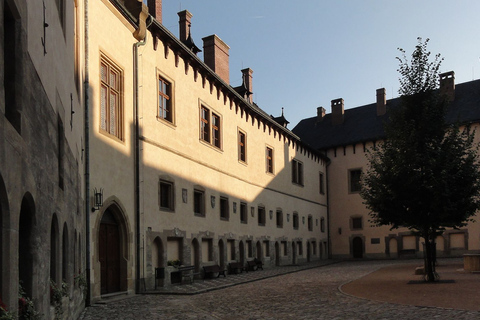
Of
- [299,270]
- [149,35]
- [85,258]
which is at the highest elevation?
[149,35]

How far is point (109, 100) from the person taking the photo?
54.0ft

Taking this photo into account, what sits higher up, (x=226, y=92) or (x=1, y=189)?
(x=226, y=92)

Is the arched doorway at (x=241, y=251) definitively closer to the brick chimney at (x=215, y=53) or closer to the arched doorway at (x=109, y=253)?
the brick chimney at (x=215, y=53)

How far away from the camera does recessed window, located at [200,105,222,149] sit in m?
23.7

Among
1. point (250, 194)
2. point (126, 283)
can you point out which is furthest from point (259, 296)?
point (250, 194)

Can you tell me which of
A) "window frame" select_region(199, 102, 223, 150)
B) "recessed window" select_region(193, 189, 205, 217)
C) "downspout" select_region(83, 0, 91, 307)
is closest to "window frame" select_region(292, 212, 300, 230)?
"window frame" select_region(199, 102, 223, 150)

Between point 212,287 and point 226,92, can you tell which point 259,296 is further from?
point 226,92

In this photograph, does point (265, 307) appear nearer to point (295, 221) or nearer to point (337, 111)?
point (295, 221)

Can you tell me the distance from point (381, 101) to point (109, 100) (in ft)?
105

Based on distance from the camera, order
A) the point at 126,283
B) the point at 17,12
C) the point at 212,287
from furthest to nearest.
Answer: the point at 212,287
the point at 126,283
the point at 17,12

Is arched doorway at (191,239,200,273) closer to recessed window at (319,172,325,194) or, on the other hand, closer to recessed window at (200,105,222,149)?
recessed window at (200,105,222,149)

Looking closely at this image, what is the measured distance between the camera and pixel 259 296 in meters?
15.1

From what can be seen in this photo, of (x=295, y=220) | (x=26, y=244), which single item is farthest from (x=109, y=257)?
(x=295, y=220)

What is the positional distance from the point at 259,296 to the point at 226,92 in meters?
13.2
